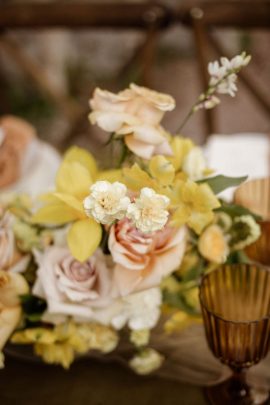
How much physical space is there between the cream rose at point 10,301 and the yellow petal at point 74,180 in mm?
160

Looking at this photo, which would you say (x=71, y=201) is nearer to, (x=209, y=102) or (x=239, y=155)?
Answer: (x=209, y=102)

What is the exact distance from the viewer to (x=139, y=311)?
95cm

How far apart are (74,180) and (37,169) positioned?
866mm

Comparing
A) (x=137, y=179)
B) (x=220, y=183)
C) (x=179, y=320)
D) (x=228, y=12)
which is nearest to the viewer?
(x=137, y=179)

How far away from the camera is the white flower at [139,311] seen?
3.09ft

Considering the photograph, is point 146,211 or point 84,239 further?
point 84,239

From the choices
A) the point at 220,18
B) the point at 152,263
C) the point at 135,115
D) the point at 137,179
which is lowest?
the point at 152,263

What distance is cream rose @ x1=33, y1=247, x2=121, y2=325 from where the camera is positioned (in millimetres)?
916

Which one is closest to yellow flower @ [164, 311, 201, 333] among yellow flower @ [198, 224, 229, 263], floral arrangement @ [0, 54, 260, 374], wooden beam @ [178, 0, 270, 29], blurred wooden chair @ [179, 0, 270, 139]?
floral arrangement @ [0, 54, 260, 374]

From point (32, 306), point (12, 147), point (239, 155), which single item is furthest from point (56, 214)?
point (239, 155)

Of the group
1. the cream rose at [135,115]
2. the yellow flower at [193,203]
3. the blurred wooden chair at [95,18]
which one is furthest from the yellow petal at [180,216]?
the blurred wooden chair at [95,18]

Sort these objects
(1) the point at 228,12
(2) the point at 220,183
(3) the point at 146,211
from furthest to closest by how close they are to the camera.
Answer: (1) the point at 228,12
(2) the point at 220,183
(3) the point at 146,211

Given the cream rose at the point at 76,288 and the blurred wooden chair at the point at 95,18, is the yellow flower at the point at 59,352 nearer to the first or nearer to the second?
the cream rose at the point at 76,288

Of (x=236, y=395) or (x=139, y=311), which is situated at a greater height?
(x=139, y=311)
